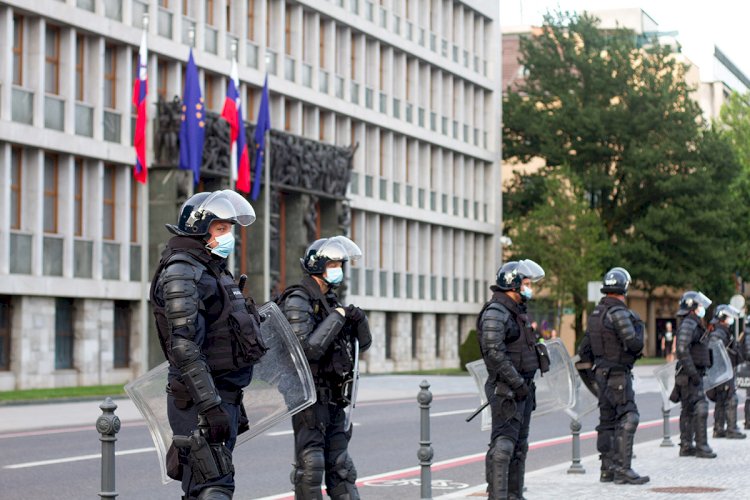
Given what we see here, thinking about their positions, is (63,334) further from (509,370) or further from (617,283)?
(509,370)

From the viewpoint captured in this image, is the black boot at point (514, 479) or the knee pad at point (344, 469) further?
the black boot at point (514, 479)

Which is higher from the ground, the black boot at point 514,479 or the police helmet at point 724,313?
the police helmet at point 724,313

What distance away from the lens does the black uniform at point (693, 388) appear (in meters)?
16.4

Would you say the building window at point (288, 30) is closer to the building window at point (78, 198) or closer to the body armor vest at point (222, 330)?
the building window at point (78, 198)

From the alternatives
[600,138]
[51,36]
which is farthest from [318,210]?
[600,138]

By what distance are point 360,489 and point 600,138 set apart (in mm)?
58996

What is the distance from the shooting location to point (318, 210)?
50594mm

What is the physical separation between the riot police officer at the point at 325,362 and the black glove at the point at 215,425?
210cm

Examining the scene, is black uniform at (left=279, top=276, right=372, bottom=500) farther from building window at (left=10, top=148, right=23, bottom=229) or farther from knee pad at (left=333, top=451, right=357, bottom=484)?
building window at (left=10, top=148, right=23, bottom=229)

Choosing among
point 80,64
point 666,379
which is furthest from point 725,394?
point 80,64

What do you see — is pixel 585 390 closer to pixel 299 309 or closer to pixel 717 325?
pixel 717 325

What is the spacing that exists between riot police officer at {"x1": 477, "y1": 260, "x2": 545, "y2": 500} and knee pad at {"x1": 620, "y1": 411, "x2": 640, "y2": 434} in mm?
2317

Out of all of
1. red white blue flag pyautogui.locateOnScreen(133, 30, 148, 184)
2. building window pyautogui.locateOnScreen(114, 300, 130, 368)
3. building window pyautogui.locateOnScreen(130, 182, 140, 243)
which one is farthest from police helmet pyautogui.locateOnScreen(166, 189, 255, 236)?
building window pyautogui.locateOnScreen(130, 182, 140, 243)

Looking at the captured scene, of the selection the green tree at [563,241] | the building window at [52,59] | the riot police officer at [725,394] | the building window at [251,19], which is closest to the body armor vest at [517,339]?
the riot police officer at [725,394]
